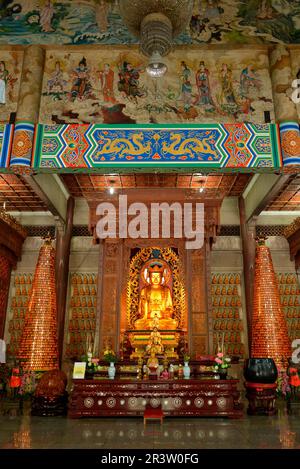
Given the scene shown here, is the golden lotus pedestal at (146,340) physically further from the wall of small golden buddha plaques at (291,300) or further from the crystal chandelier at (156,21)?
the crystal chandelier at (156,21)

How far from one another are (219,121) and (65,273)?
19.2 feet

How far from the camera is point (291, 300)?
32.4 feet

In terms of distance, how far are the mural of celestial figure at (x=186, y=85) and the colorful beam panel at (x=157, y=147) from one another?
49 centimetres

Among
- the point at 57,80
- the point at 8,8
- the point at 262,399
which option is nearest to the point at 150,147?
the point at 57,80

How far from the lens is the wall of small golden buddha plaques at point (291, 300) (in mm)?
9711

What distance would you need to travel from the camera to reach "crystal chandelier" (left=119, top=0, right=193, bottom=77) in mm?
3186

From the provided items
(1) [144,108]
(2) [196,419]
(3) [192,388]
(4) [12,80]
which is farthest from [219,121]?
(2) [196,419]

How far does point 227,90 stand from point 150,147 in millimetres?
1631

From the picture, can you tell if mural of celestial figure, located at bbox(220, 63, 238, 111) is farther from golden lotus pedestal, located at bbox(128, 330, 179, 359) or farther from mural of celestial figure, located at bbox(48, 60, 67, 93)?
golden lotus pedestal, located at bbox(128, 330, 179, 359)

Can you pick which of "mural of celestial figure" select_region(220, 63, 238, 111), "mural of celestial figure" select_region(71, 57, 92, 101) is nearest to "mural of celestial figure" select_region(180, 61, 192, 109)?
"mural of celestial figure" select_region(220, 63, 238, 111)

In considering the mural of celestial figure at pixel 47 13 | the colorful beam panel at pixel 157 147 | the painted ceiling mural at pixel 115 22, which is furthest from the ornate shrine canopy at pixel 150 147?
the mural of celestial figure at pixel 47 13

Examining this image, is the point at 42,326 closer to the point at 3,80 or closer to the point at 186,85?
the point at 3,80

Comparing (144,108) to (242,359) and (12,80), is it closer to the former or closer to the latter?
(12,80)

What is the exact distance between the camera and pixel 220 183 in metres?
9.67
